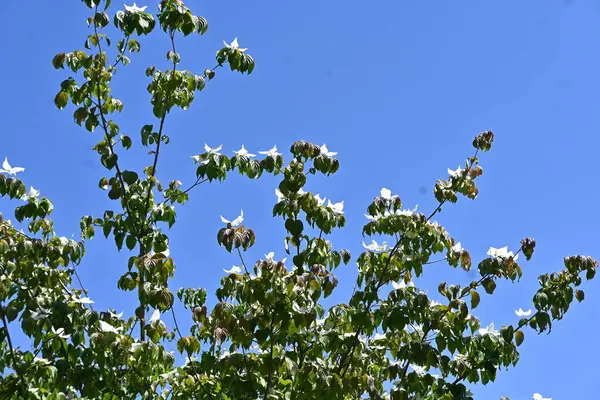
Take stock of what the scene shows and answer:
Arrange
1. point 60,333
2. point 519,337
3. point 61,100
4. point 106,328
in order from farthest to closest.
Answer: point 61,100 → point 519,337 → point 60,333 → point 106,328

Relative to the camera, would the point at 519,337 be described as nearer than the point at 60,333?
No

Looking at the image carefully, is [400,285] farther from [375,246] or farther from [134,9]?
[134,9]

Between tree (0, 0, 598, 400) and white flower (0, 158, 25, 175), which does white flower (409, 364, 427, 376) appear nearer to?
tree (0, 0, 598, 400)

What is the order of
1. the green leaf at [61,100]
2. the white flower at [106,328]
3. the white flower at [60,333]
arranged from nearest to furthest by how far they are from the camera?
the white flower at [106,328], the white flower at [60,333], the green leaf at [61,100]

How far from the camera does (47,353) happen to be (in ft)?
17.8

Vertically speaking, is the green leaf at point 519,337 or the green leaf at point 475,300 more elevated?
the green leaf at point 475,300

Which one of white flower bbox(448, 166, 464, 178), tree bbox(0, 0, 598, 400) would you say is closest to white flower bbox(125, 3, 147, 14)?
tree bbox(0, 0, 598, 400)

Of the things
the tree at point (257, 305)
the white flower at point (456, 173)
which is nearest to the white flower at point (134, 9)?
the tree at point (257, 305)

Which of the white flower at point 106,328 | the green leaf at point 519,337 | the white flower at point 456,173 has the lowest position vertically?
the white flower at point 106,328

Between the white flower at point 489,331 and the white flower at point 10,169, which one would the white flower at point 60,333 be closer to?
the white flower at point 10,169

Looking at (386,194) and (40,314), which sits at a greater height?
(386,194)

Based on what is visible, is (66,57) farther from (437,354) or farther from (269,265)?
(437,354)

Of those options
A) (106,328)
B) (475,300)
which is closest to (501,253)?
(475,300)

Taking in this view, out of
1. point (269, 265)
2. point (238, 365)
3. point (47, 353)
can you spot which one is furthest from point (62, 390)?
point (269, 265)
